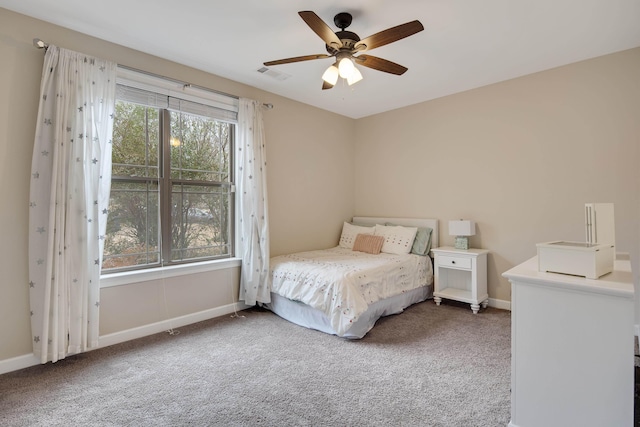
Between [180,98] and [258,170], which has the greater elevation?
[180,98]

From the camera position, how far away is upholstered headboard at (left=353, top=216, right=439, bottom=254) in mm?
4105

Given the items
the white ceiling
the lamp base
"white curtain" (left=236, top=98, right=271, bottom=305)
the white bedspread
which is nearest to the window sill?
"white curtain" (left=236, top=98, right=271, bottom=305)

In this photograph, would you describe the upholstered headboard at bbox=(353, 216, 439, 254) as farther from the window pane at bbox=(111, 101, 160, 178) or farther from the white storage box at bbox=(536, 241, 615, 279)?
the window pane at bbox=(111, 101, 160, 178)

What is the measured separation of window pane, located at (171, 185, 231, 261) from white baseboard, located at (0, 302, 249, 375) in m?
0.59

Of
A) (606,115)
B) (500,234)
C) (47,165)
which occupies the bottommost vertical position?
(500,234)

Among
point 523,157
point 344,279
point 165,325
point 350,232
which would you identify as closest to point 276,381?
point 344,279

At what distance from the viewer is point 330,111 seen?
468 centimetres

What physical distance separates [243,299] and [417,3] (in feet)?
10.5

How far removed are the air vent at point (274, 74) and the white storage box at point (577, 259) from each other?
111 inches

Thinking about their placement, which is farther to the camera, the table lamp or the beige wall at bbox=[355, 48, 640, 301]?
the table lamp

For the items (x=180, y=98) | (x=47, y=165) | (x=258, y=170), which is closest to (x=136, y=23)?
(x=180, y=98)

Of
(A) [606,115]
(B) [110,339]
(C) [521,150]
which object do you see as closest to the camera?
(B) [110,339]

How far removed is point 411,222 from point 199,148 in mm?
2822

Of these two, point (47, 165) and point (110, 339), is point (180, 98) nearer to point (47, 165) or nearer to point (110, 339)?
point (47, 165)
